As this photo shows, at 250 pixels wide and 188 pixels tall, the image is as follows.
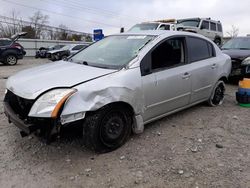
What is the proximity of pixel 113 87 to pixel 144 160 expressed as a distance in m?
0.98

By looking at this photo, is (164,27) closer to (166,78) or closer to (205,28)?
(205,28)

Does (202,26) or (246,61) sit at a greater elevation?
(202,26)

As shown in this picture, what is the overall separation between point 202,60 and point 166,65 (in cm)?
111

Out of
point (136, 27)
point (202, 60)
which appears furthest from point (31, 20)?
point (202, 60)

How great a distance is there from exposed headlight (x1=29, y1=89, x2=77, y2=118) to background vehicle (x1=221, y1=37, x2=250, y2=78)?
5.46 metres

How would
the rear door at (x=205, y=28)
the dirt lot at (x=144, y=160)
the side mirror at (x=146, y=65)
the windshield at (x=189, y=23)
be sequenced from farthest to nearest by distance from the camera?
the rear door at (x=205, y=28), the windshield at (x=189, y=23), the side mirror at (x=146, y=65), the dirt lot at (x=144, y=160)

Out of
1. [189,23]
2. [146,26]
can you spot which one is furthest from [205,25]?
[146,26]

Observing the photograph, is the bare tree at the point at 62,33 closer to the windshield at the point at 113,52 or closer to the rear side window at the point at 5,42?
the rear side window at the point at 5,42

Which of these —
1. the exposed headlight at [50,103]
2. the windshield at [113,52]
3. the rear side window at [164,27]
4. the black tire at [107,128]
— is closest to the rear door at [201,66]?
the windshield at [113,52]

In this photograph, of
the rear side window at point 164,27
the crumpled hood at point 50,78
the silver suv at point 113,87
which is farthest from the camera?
the rear side window at point 164,27

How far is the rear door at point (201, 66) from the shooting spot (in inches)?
179

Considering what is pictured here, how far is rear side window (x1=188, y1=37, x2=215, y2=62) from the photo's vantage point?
456 centimetres

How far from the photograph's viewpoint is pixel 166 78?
3.92 m

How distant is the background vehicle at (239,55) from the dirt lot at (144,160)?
3.08m
